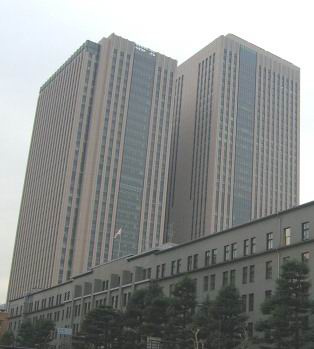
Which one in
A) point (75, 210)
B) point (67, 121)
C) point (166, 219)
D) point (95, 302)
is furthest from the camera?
point (166, 219)

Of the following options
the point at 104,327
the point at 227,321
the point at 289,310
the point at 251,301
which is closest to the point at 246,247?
the point at 251,301

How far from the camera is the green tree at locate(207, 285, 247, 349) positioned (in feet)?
192

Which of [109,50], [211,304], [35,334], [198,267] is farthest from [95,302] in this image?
[109,50]

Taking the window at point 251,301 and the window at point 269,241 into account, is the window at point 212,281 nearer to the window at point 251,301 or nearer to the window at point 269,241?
the window at point 251,301

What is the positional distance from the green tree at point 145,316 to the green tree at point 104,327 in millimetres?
1476

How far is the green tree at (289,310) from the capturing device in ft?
171

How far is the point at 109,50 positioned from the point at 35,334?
347ft

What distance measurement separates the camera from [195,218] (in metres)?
192

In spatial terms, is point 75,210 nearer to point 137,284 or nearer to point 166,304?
point 137,284

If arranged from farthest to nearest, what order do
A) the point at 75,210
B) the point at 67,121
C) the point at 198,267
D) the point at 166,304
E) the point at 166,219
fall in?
the point at 166,219 → the point at 67,121 → the point at 75,210 → the point at 198,267 → the point at 166,304

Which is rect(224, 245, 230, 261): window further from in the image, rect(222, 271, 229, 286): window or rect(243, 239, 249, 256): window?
rect(243, 239, 249, 256): window

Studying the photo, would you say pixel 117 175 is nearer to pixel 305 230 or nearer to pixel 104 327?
pixel 104 327

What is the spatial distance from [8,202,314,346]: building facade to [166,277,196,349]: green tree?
420 cm

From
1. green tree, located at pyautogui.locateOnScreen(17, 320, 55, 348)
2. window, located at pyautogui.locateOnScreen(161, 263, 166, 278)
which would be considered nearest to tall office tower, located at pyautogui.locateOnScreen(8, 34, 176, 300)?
green tree, located at pyautogui.locateOnScreen(17, 320, 55, 348)
